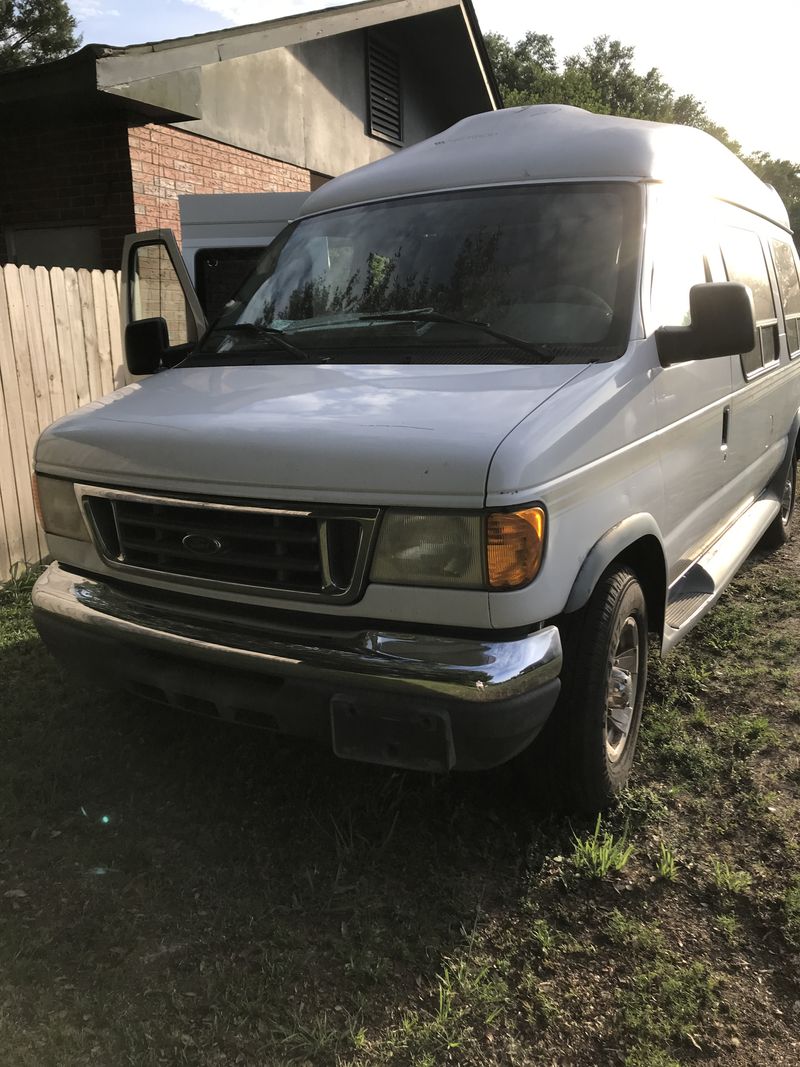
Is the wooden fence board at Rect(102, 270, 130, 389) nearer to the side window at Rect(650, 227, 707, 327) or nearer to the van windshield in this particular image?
the van windshield

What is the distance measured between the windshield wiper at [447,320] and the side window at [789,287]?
3200mm

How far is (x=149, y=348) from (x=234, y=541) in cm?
173

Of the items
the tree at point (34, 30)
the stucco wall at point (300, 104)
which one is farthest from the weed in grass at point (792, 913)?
the tree at point (34, 30)

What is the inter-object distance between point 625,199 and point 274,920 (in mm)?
2726

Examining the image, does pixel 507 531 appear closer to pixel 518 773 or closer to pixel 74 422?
pixel 518 773

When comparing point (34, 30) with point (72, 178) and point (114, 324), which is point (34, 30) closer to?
point (72, 178)

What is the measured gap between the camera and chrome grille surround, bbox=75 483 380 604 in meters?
2.38

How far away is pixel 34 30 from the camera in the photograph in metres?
26.5

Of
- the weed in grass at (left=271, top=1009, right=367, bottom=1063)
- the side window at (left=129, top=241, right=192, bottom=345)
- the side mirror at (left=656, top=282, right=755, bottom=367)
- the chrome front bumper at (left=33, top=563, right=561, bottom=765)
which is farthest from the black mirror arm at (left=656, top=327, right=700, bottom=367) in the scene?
the side window at (left=129, top=241, right=192, bottom=345)

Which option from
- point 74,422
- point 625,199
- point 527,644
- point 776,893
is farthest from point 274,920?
point 625,199

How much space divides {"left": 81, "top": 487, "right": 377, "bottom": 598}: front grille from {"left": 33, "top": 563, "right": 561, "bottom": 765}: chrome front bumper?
120mm

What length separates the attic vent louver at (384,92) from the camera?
41.8 feet

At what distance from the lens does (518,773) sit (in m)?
2.85

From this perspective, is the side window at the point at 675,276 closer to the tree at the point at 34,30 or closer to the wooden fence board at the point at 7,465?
the wooden fence board at the point at 7,465
